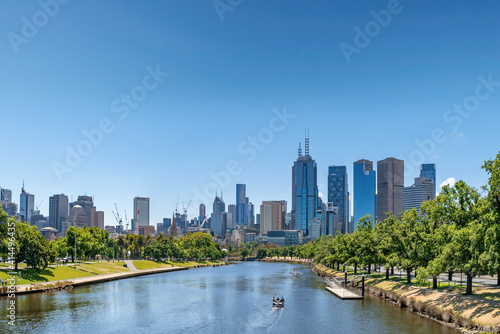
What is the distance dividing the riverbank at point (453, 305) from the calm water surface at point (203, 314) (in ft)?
5.78

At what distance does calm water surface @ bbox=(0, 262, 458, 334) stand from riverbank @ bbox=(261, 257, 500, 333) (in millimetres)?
1762

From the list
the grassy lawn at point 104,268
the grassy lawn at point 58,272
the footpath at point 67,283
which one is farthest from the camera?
the grassy lawn at point 104,268

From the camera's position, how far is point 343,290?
95938mm

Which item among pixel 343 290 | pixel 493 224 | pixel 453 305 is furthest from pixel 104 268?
pixel 493 224

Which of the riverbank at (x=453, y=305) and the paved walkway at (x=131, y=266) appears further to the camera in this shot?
the paved walkway at (x=131, y=266)

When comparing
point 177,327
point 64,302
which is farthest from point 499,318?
point 64,302

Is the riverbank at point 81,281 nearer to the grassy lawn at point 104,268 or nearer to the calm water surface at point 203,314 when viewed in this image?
the grassy lawn at point 104,268

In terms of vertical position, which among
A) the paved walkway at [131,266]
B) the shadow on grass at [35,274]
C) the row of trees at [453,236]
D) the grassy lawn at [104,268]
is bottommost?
the paved walkway at [131,266]

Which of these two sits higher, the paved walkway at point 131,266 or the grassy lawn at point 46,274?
the grassy lawn at point 46,274

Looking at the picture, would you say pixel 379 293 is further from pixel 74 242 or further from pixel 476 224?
pixel 74 242

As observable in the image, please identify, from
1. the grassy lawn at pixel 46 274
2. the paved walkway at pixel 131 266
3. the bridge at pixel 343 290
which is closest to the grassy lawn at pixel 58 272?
the grassy lawn at pixel 46 274

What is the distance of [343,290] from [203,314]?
38367 mm

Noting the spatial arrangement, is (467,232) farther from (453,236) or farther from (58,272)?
(58,272)

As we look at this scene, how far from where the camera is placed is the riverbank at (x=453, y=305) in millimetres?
51719
